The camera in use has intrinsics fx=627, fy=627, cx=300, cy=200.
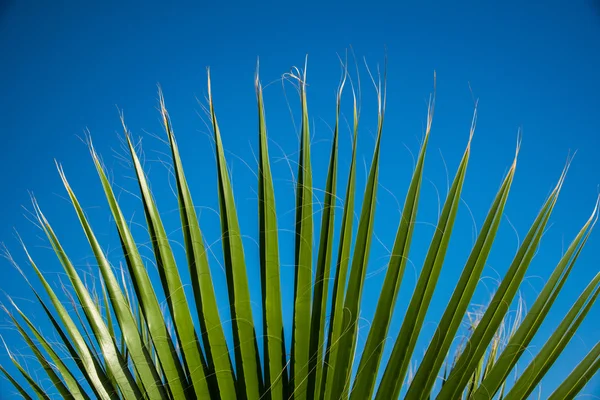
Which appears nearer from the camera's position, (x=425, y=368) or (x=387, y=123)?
(x=425, y=368)

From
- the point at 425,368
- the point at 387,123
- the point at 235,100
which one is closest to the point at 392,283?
the point at 425,368

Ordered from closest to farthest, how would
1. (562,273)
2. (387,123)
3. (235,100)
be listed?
(562,273) → (387,123) → (235,100)

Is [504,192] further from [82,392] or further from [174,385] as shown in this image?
[82,392]

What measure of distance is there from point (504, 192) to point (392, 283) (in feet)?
0.78

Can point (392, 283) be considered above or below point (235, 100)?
below

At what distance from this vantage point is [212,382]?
911 millimetres

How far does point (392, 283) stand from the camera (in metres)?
0.83

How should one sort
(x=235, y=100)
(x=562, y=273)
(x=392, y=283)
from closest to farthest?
(x=392, y=283) → (x=562, y=273) → (x=235, y=100)

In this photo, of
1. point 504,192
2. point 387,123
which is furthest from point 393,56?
point 504,192

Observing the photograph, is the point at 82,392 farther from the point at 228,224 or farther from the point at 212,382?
the point at 228,224

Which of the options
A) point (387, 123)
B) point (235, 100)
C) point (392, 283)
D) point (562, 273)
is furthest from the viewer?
point (235, 100)

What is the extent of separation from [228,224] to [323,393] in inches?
10.9

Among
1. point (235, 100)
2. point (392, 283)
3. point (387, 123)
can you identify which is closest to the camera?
point (392, 283)

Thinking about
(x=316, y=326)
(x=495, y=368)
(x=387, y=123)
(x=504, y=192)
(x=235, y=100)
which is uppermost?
(x=235, y=100)
